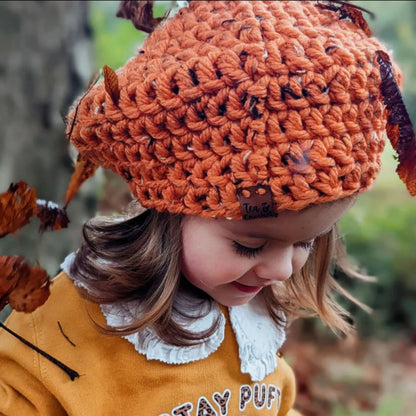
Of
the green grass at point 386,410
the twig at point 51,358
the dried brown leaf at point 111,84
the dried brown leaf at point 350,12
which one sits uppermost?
the dried brown leaf at point 111,84

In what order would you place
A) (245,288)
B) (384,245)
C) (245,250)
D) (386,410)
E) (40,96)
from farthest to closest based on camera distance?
(384,245)
(386,410)
(40,96)
(245,288)
(245,250)

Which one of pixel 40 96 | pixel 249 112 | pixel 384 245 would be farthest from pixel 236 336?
pixel 384 245

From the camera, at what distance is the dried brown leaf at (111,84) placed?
41.9 inches

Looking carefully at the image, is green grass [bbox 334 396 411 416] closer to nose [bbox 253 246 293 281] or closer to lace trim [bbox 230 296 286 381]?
lace trim [bbox 230 296 286 381]

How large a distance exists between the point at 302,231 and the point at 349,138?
0.18 m

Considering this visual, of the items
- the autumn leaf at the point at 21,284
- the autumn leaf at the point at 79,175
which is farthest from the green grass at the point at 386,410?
the autumn leaf at the point at 21,284

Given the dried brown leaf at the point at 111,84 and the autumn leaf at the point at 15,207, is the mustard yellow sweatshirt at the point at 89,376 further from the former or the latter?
the dried brown leaf at the point at 111,84

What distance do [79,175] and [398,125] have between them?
24.8 inches

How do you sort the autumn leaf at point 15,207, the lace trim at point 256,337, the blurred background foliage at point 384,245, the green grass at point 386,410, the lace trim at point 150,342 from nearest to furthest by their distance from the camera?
1. the autumn leaf at point 15,207
2. the lace trim at point 150,342
3. the lace trim at point 256,337
4. the green grass at point 386,410
5. the blurred background foliage at point 384,245

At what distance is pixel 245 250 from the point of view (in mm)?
1115

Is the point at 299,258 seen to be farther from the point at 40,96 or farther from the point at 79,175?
the point at 40,96

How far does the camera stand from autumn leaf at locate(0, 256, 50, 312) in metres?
1.01

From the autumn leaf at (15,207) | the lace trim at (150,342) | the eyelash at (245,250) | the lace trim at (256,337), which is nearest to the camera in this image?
the autumn leaf at (15,207)

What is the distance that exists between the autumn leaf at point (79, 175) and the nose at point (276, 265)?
406 mm
